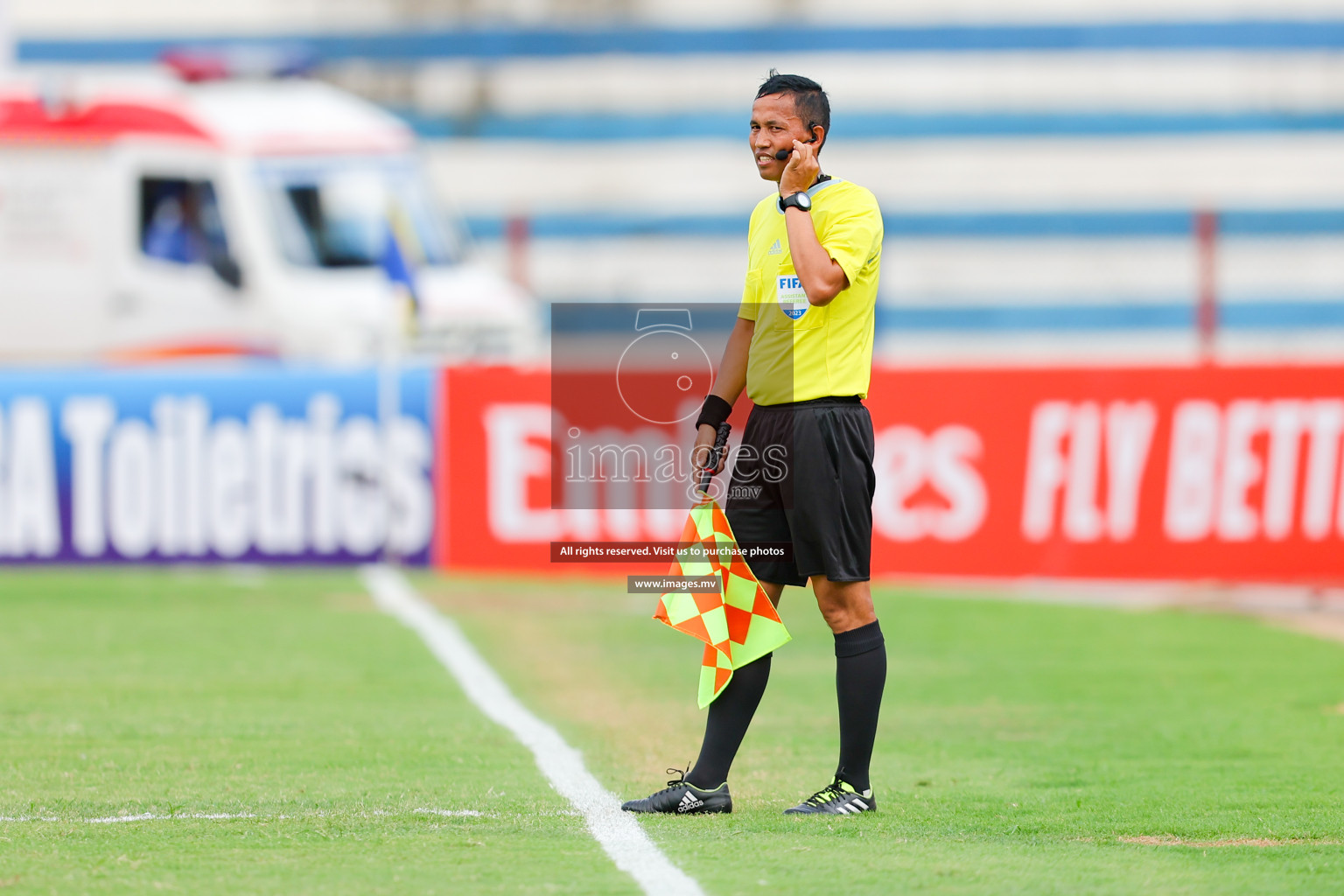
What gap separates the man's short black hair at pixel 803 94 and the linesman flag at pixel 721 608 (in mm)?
911

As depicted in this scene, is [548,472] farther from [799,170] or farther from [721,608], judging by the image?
[799,170]

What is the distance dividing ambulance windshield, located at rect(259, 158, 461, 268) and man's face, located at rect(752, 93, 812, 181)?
11.5 metres

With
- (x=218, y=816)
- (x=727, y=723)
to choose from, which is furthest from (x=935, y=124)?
(x=218, y=816)

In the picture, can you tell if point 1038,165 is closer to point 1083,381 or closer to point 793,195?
point 1083,381

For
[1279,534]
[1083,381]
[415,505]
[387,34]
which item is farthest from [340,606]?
[387,34]

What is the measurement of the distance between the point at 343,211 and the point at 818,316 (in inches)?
474

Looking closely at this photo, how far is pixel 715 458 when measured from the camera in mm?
5156

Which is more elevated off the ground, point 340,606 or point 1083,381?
point 1083,381

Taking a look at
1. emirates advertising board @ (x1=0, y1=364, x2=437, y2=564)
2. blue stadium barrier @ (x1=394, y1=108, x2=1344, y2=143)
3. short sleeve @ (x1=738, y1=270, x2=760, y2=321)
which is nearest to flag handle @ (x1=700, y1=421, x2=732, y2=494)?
short sleeve @ (x1=738, y1=270, x2=760, y2=321)

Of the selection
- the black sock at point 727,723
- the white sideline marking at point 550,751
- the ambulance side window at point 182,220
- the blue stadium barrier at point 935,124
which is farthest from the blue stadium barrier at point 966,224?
the black sock at point 727,723

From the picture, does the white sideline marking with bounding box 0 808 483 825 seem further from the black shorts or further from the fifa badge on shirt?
the fifa badge on shirt

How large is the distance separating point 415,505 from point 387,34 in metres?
12.0

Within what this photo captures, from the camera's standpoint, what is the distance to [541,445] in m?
12.0

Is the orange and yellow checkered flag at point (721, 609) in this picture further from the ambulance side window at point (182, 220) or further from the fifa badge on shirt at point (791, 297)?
the ambulance side window at point (182, 220)
